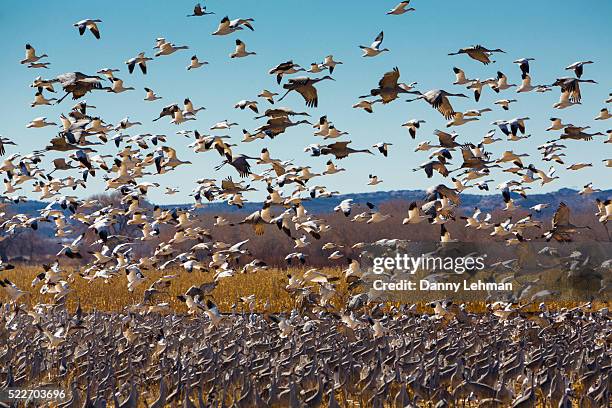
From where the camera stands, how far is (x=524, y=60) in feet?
79.6

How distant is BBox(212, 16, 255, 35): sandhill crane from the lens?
23.9 meters

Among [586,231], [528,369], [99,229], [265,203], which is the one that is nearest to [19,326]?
[99,229]

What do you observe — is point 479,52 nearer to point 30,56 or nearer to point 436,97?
point 436,97

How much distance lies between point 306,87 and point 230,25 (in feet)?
15.0

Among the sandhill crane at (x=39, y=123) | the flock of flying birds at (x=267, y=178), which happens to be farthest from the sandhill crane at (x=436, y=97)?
the sandhill crane at (x=39, y=123)

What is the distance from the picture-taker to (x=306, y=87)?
20.4 metres

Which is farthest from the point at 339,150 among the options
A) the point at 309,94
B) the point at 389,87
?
the point at 389,87

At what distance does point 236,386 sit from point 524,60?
14.5 meters

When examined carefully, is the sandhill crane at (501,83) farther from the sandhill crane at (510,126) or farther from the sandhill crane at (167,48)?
the sandhill crane at (167,48)

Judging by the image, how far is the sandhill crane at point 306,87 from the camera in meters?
20.2

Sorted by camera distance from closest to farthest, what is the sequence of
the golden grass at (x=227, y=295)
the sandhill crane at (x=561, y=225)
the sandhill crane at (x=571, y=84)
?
the sandhill crane at (x=571, y=84), the sandhill crane at (x=561, y=225), the golden grass at (x=227, y=295)

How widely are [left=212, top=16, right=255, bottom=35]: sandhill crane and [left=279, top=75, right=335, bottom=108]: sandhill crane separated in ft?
13.4

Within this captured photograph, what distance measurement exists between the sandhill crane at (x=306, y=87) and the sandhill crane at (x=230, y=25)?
4096 millimetres

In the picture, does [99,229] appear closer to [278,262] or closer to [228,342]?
[228,342]
